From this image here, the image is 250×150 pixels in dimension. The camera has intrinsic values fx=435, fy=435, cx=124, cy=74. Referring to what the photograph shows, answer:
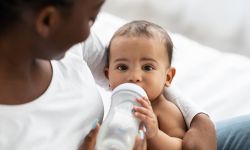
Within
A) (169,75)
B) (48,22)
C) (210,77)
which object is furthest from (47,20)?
(210,77)

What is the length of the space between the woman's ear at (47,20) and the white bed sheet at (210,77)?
0.63 metres

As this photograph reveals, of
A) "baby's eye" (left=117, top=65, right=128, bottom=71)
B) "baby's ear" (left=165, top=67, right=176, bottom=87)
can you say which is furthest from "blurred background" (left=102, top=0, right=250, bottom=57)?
"baby's eye" (left=117, top=65, right=128, bottom=71)

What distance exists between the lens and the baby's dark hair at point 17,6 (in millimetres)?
600

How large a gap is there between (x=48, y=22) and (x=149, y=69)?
0.43 meters

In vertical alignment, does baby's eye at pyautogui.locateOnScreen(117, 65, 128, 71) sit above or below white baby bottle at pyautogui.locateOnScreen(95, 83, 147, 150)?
below

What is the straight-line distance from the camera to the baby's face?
100 centimetres

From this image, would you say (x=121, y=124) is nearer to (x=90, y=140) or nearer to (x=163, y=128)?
(x=90, y=140)

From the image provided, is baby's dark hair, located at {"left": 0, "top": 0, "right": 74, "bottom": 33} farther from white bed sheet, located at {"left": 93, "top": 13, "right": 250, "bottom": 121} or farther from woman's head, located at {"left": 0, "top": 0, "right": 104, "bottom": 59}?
white bed sheet, located at {"left": 93, "top": 13, "right": 250, "bottom": 121}

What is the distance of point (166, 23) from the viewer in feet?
6.10

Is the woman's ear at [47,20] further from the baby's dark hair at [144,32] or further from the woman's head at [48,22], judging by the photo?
the baby's dark hair at [144,32]

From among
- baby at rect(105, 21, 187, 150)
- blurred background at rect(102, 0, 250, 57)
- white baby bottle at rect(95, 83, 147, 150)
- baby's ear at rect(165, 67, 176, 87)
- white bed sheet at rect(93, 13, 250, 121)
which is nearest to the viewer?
white baby bottle at rect(95, 83, 147, 150)

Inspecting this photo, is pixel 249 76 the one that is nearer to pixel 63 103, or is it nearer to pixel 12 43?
pixel 63 103

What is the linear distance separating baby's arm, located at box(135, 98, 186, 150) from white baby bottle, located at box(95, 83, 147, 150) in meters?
0.02

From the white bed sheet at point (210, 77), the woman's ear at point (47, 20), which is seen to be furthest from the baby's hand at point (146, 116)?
the white bed sheet at point (210, 77)
